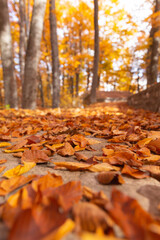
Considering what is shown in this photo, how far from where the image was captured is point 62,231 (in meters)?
0.39

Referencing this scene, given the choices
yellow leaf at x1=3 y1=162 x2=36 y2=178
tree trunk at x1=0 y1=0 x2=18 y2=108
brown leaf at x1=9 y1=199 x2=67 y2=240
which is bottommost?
yellow leaf at x1=3 y1=162 x2=36 y2=178

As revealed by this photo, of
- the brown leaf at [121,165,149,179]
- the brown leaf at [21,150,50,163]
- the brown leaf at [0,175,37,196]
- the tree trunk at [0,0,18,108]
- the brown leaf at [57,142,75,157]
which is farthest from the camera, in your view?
the tree trunk at [0,0,18,108]

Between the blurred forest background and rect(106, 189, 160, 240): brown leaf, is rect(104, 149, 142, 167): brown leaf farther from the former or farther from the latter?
the blurred forest background

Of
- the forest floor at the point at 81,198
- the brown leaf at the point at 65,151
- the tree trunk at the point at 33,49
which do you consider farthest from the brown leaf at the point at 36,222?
the tree trunk at the point at 33,49

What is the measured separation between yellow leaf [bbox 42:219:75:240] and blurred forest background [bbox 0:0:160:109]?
488 cm

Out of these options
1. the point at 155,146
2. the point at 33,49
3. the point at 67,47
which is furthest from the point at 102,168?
the point at 67,47

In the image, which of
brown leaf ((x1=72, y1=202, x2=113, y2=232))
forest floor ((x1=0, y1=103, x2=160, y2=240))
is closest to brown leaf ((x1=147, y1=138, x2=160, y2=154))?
forest floor ((x1=0, y1=103, x2=160, y2=240))

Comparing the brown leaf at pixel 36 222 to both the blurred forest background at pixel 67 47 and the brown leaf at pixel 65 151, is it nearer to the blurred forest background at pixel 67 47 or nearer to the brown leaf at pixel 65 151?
the brown leaf at pixel 65 151

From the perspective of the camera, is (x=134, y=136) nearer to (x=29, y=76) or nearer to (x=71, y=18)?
(x=29, y=76)

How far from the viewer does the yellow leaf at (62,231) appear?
0.38 meters

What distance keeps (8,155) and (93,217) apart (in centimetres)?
91

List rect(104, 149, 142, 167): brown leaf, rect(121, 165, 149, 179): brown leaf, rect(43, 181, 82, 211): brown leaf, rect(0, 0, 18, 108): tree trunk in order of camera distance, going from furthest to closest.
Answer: rect(0, 0, 18, 108): tree trunk, rect(104, 149, 142, 167): brown leaf, rect(121, 165, 149, 179): brown leaf, rect(43, 181, 82, 211): brown leaf

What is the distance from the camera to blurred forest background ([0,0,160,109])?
493cm

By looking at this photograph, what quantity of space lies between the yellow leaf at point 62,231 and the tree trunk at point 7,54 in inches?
209
